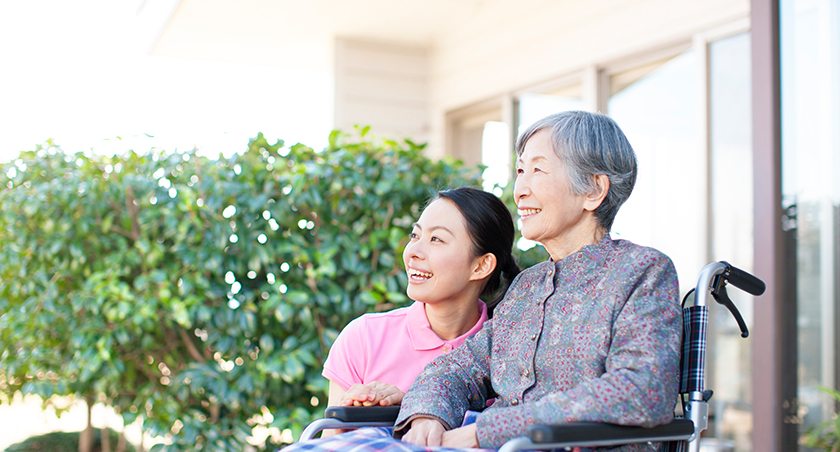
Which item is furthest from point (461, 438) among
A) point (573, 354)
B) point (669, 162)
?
point (669, 162)

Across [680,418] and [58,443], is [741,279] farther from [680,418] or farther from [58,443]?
[58,443]

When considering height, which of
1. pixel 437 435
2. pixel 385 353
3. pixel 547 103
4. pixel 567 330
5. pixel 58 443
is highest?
pixel 547 103

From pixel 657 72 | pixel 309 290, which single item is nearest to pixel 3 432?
pixel 309 290

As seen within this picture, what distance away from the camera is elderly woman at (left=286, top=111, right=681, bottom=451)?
127cm

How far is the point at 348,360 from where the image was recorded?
1845 mm

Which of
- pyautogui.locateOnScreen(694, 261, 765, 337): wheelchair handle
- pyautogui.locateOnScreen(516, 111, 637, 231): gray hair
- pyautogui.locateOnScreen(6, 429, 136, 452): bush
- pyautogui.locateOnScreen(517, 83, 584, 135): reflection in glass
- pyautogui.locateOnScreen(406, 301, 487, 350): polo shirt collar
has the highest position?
pyautogui.locateOnScreen(517, 83, 584, 135): reflection in glass

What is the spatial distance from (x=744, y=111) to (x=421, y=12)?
2.50 meters

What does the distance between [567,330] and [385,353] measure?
0.60 m

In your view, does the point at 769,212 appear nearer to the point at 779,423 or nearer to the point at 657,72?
the point at 779,423

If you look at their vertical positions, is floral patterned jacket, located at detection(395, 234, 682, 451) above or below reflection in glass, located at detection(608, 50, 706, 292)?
below

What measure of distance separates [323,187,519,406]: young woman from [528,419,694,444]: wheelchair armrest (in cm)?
66

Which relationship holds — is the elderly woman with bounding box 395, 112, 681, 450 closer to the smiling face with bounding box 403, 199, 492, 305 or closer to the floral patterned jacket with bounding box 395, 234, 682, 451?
the floral patterned jacket with bounding box 395, 234, 682, 451

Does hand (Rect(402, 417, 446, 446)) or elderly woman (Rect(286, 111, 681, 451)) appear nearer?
elderly woman (Rect(286, 111, 681, 451))

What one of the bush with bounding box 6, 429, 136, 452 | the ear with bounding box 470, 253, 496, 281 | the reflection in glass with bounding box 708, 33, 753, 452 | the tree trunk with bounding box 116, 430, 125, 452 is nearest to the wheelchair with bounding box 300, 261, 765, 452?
the ear with bounding box 470, 253, 496, 281
